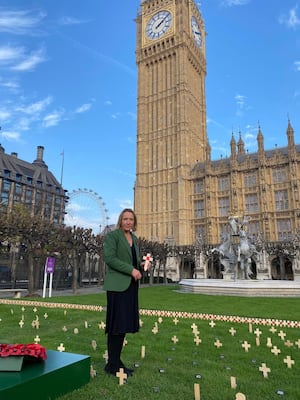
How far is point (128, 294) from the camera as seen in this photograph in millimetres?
4316

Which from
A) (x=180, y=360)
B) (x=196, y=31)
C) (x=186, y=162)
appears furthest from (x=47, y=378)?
(x=196, y=31)

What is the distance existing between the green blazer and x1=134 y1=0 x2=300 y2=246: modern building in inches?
1895

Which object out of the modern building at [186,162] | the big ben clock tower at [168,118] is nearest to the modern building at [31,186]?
the big ben clock tower at [168,118]

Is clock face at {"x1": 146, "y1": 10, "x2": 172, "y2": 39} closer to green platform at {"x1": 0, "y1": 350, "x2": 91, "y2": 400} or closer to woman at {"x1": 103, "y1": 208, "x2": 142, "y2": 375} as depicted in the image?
woman at {"x1": 103, "y1": 208, "x2": 142, "y2": 375}

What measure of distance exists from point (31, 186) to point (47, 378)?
78.0 meters

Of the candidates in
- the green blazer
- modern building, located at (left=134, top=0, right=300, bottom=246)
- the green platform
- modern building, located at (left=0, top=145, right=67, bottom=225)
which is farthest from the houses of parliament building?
the green platform

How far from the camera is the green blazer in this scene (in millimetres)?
4223

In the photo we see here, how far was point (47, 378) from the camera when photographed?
3139 mm

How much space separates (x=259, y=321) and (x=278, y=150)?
53.0 m

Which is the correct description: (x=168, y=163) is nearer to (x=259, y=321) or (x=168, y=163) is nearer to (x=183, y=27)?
(x=183, y=27)

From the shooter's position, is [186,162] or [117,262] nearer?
[117,262]

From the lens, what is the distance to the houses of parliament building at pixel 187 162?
53.7 metres

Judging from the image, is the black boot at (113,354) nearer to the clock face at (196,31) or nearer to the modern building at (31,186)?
the modern building at (31,186)

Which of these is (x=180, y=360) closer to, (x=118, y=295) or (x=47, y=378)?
(x=118, y=295)
